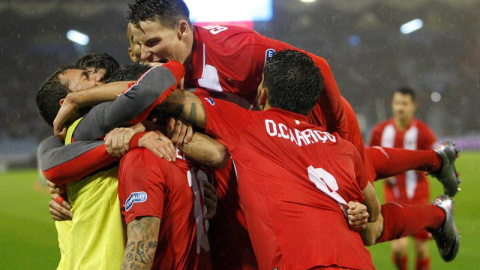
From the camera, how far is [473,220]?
30.4 feet

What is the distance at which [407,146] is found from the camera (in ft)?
20.8

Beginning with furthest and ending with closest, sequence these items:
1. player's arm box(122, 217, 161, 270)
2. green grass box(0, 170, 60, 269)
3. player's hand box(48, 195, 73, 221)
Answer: green grass box(0, 170, 60, 269) < player's hand box(48, 195, 73, 221) < player's arm box(122, 217, 161, 270)

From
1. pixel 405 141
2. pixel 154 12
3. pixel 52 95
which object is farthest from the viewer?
pixel 405 141

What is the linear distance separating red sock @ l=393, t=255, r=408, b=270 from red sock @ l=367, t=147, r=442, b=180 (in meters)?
1.87

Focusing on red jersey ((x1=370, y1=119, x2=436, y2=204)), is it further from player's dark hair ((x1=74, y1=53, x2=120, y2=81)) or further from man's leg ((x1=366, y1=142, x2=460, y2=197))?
player's dark hair ((x1=74, y1=53, x2=120, y2=81))

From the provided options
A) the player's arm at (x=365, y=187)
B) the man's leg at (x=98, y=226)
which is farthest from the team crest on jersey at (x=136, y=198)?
the player's arm at (x=365, y=187)

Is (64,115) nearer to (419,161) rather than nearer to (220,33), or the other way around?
(220,33)

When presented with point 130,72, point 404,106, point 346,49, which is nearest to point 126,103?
point 130,72

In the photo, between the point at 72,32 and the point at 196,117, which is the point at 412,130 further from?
the point at 72,32

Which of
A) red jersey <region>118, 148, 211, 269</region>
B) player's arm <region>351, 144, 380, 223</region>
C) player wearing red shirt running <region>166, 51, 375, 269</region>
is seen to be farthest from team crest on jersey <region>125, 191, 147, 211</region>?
player's arm <region>351, 144, 380, 223</region>

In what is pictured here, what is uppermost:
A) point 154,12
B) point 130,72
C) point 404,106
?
point 154,12

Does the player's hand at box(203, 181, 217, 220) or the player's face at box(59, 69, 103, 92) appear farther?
the player's face at box(59, 69, 103, 92)

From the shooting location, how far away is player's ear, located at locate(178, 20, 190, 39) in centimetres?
291

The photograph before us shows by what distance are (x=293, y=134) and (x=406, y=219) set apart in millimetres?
1346
